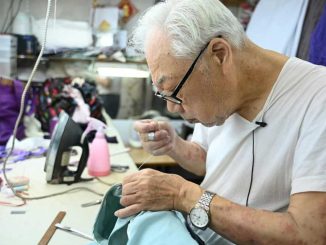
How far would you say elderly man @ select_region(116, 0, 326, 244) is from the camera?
82 cm

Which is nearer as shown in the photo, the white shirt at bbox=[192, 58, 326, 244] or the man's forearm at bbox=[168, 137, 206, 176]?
the white shirt at bbox=[192, 58, 326, 244]

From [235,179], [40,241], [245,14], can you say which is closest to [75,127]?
[40,241]

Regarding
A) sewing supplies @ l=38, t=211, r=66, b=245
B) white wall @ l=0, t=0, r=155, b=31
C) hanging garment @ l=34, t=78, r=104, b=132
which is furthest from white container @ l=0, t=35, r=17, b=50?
sewing supplies @ l=38, t=211, r=66, b=245

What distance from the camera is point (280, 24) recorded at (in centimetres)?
247

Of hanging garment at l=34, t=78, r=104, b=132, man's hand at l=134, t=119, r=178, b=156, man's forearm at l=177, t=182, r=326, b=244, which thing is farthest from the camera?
hanging garment at l=34, t=78, r=104, b=132

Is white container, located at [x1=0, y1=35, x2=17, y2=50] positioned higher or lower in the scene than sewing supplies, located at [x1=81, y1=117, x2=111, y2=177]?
higher

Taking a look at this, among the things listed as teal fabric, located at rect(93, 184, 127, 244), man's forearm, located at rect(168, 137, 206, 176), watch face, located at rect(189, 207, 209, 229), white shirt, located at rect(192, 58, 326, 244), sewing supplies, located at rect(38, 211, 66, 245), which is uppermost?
white shirt, located at rect(192, 58, 326, 244)

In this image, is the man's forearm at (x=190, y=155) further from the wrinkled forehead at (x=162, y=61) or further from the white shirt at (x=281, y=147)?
the wrinkled forehead at (x=162, y=61)

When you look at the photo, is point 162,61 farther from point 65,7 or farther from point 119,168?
point 65,7

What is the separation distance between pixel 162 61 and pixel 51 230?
0.67 metres

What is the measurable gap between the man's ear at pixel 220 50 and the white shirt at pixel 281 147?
18cm

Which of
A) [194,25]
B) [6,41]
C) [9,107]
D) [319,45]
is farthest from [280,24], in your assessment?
[6,41]

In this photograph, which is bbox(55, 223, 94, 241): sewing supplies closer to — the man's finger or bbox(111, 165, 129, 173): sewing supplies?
the man's finger

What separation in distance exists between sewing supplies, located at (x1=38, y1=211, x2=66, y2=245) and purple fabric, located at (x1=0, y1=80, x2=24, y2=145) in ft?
3.65
